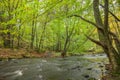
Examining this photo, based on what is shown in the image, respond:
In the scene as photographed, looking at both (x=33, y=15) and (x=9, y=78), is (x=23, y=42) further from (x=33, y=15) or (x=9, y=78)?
(x=33, y=15)

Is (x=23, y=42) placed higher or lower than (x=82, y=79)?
higher

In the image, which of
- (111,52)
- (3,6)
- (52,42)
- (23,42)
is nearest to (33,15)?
(111,52)

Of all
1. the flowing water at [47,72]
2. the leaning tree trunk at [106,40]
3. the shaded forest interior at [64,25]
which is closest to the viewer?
the shaded forest interior at [64,25]

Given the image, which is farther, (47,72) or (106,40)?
(47,72)

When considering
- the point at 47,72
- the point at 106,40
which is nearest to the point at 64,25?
the point at 47,72

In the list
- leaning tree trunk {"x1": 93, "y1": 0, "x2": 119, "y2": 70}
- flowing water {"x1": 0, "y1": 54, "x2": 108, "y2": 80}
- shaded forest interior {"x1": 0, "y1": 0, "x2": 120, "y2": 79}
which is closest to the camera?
shaded forest interior {"x1": 0, "y1": 0, "x2": 120, "y2": 79}

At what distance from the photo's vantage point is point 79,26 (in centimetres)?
2367

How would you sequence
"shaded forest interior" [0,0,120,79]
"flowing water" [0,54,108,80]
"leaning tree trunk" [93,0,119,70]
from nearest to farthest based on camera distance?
"shaded forest interior" [0,0,120,79] → "leaning tree trunk" [93,0,119,70] → "flowing water" [0,54,108,80]

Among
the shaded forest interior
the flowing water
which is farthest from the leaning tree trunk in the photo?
the flowing water

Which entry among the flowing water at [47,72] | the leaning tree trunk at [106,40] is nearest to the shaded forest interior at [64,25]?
the leaning tree trunk at [106,40]

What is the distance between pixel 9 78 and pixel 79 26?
1433 centimetres

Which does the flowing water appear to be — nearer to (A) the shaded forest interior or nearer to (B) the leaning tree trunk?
(B) the leaning tree trunk

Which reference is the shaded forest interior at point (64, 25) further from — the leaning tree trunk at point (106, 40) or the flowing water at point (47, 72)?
the flowing water at point (47, 72)

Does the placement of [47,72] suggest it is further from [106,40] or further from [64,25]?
[64,25]
